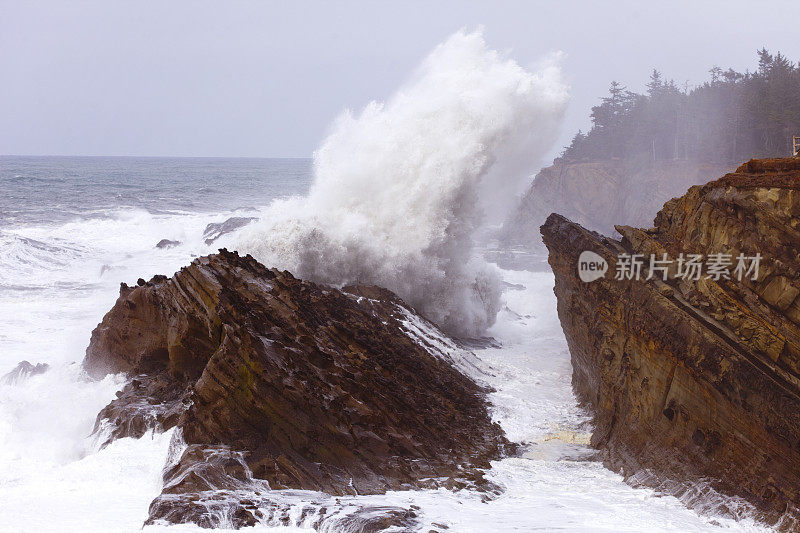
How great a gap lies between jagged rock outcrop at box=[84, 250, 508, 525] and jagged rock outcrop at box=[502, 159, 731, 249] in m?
29.7

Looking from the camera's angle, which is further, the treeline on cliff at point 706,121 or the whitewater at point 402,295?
the treeline on cliff at point 706,121

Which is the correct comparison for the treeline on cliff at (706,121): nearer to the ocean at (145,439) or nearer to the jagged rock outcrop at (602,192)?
the jagged rock outcrop at (602,192)

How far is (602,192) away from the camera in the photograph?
43281 millimetres

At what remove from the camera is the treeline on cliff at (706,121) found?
1372 inches

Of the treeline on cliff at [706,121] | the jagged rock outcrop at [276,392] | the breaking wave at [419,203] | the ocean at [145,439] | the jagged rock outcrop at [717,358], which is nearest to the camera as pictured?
the ocean at [145,439]

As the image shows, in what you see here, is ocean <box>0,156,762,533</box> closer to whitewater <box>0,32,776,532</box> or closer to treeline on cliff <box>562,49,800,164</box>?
whitewater <box>0,32,776,532</box>

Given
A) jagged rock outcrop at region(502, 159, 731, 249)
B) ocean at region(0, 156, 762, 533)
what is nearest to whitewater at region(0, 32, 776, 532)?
ocean at region(0, 156, 762, 533)

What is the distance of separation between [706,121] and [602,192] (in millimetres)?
7142

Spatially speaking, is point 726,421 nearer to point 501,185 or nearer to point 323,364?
point 323,364

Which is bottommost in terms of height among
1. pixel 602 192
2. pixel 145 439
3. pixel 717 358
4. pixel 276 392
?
pixel 145 439

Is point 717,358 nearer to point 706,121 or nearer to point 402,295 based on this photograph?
point 402,295

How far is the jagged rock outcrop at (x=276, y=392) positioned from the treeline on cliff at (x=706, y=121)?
28939 mm

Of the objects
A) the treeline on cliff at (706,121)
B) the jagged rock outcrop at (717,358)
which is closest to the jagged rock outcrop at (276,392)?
the jagged rock outcrop at (717,358)

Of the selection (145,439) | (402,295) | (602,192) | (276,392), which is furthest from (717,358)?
(602,192)
